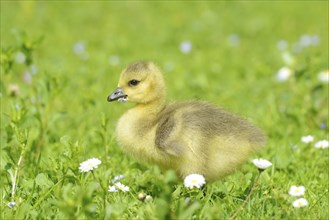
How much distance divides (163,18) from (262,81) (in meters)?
2.79

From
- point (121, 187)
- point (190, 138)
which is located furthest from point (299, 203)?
point (121, 187)

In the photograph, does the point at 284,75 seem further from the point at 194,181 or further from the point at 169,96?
the point at 194,181

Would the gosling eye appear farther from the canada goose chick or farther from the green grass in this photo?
the green grass

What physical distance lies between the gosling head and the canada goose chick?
1.1 inches

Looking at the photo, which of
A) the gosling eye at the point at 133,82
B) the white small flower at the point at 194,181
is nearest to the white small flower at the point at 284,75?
the gosling eye at the point at 133,82

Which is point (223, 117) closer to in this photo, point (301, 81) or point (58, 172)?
point (58, 172)

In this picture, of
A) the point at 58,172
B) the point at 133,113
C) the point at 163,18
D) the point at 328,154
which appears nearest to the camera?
the point at 58,172

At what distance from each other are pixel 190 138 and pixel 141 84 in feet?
1.96

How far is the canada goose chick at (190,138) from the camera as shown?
3867 millimetres

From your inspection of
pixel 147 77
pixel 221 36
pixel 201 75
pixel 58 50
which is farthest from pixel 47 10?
pixel 147 77

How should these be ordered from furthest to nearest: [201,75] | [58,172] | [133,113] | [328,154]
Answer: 1. [201,75]
2. [328,154]
3. [133,113]
4. [58,172]

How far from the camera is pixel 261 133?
13.3 feet

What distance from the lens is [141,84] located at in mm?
4293

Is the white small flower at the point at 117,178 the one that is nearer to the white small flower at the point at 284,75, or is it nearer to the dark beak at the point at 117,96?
the dark beak at the point at 117,96
